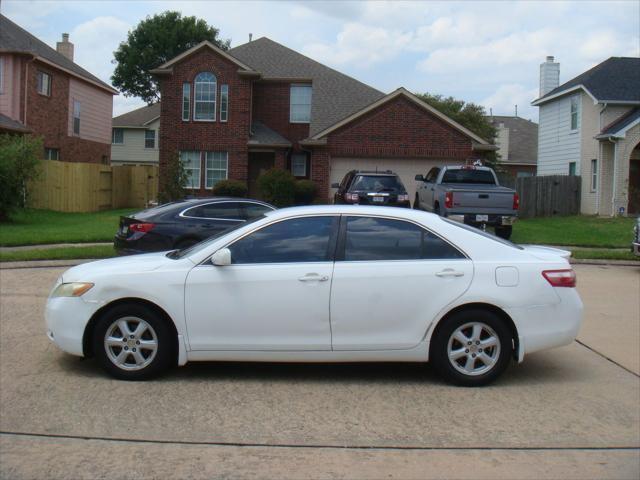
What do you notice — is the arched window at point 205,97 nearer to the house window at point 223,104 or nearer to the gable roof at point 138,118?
the house window at point 223,104

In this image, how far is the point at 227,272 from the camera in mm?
6625

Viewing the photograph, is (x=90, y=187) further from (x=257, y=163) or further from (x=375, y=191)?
(x=375, y=191)

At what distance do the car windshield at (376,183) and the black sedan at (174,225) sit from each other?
25.4 feet

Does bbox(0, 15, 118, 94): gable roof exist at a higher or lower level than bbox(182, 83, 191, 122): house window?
higher

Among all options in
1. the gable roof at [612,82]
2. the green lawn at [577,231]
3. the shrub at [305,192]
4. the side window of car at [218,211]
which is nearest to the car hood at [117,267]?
the side window of car at [218,211]

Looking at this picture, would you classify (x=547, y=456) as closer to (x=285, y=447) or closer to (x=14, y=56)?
(x=285, y=447)

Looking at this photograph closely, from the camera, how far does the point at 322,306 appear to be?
21.5 ft

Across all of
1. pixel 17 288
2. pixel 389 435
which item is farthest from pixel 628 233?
pixel 389 435

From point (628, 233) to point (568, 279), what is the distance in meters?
18.1

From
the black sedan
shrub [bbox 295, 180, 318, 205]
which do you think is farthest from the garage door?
the black sedan

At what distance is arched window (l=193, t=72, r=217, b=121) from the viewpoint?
105 ft

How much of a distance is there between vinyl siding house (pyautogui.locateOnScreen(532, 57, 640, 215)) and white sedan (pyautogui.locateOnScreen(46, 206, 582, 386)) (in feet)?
82.1

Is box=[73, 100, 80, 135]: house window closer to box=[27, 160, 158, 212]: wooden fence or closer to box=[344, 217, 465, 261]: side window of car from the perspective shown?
box=[27, 160, 158, 212]: wooden fence

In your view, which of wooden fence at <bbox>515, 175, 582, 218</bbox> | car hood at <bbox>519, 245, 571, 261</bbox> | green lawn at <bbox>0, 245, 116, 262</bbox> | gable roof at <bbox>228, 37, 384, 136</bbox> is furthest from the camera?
gable roof at <bbox>228, 37, 384, 136</bbox>
